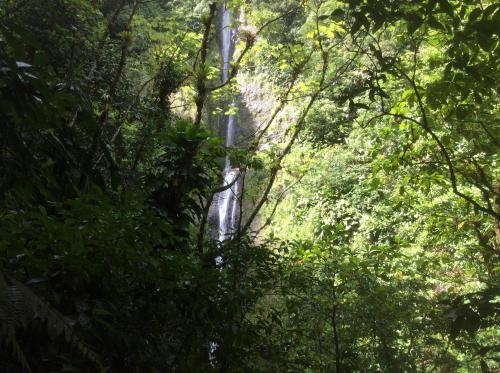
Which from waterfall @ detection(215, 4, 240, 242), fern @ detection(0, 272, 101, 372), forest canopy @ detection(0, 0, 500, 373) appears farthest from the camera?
waterfall @ detection(215, 4, 240, 242)

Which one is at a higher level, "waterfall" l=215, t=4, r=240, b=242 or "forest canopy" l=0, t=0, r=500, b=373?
"waterfall" l=215, t=4, r=240, b=242

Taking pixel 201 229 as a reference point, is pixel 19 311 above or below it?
below

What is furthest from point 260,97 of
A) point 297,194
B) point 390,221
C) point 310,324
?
point 310,324

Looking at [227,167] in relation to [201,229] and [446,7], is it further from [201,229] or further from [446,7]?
[446,7]

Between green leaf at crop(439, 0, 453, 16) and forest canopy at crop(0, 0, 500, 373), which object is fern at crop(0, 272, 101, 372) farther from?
green leaf at crop(439, 0, 453, 16)

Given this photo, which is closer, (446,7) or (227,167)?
(446,7)

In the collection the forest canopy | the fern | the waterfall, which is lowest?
the fern

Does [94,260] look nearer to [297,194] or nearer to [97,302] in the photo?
[97,302]

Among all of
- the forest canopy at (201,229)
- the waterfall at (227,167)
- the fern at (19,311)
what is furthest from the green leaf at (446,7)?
the waterfall at (227,167)

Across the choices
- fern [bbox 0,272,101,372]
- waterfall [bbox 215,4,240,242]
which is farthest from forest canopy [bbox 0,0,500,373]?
waterfall [bbox 215,4,240,242]

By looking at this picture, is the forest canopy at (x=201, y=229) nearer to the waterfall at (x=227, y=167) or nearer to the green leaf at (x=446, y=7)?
the green leaf at (x=446, y=7)

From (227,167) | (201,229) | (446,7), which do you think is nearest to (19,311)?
(446,7)

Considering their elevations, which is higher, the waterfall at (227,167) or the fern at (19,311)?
the waterfall at (227,167)

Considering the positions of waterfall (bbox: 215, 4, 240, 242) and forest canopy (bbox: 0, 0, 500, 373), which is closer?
forest canopy (bbox: 0, 0, 500, 373)
